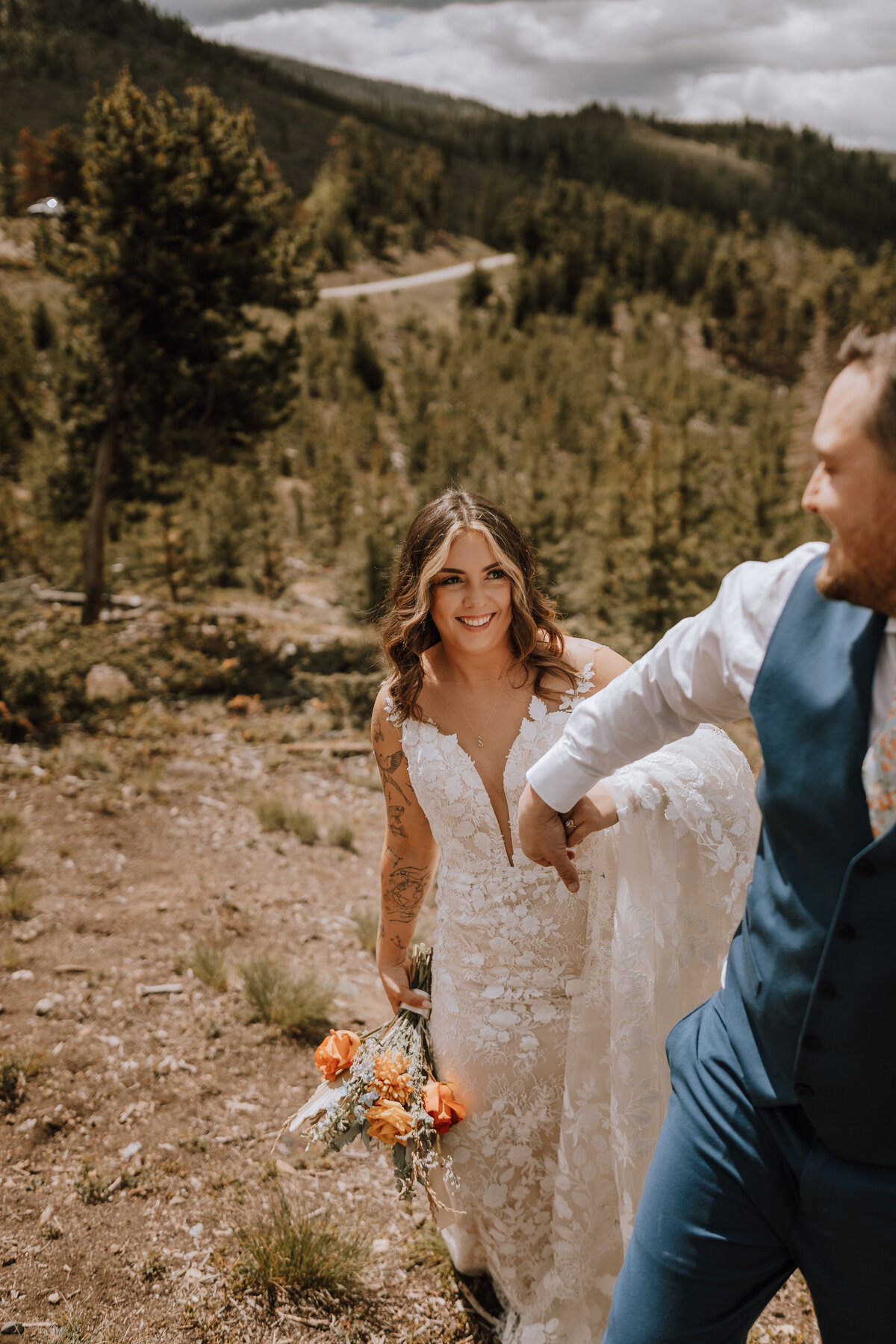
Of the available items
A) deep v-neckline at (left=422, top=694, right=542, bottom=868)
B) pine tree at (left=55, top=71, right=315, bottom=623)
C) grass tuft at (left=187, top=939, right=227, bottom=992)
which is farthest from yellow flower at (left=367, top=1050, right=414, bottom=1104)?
pine tree at (left=55, top=71, right=315, bottom=623)

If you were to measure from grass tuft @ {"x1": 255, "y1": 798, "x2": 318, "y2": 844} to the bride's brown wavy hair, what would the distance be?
3.86 m

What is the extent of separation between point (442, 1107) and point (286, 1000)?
1857mm

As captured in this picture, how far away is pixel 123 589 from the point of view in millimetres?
13992

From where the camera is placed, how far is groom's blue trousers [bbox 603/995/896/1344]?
1.36 meters

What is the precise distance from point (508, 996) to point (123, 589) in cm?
1307

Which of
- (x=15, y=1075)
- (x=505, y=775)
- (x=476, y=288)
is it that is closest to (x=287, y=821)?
(x=15, y=1075)

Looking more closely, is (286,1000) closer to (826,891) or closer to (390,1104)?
(390,1104)

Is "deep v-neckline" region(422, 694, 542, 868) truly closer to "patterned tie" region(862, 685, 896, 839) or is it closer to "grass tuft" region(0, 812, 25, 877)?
"patterned tie" region(862, 685, 896, 839)

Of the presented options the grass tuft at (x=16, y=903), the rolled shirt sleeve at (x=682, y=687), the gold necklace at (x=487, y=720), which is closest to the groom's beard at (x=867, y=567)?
the rolled shirt sleeve at (x=682, y=687)

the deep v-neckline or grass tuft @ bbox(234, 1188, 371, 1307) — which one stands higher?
the deep v-neckline

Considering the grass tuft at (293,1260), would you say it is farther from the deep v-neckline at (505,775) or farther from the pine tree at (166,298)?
the pine tree at (166,298)

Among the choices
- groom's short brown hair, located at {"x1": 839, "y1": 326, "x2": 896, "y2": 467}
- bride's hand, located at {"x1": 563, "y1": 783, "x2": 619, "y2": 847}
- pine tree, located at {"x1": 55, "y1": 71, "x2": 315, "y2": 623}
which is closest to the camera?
groom's short brown hair, located at {"x1": 839, "y1": 326, "x2": 896, "y2": 467}

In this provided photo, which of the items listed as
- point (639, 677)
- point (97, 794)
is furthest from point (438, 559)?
point (97, 794)

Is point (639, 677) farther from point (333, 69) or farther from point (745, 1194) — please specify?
point (333, 69)
